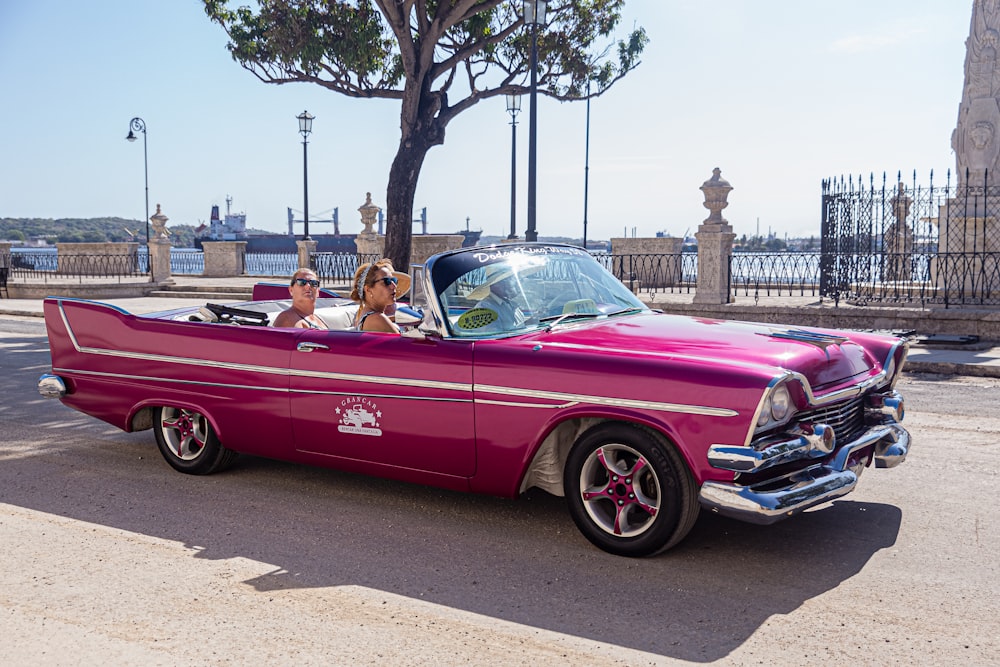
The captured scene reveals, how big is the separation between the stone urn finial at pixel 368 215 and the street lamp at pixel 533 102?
11.3m

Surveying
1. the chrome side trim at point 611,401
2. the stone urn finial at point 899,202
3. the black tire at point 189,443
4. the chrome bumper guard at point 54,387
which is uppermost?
the stone urn finial at point 899,202

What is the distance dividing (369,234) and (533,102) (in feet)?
39.8

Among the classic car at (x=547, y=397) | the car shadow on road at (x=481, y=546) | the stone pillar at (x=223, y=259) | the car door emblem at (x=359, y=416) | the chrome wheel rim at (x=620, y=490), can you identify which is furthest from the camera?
the stone pillar at (x=223, y=259)

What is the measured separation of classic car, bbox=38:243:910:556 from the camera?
12.8 feet

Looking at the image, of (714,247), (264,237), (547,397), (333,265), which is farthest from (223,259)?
(264,237)

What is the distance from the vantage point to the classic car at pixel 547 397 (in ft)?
12.8

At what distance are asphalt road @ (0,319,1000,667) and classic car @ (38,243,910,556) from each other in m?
0.28

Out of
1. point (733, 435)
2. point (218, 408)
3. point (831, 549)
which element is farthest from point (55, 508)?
point (831, 549)

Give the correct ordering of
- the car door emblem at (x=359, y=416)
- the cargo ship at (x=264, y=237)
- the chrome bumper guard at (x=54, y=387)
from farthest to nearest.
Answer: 1. the cargo ship at (x=264, y=237)
2. the chrome bumper guard at (x=54, y=387)
3. the car door emblem at (x=359, y=416)

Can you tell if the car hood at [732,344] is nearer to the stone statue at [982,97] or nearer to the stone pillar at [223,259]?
the stone statue at [982,97]

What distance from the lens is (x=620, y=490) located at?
413 centimetres

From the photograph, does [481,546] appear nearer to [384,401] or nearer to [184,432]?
[384,401]

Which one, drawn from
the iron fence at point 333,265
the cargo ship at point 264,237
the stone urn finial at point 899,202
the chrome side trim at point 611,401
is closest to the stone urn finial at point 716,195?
the stone urn finial at point 899,202

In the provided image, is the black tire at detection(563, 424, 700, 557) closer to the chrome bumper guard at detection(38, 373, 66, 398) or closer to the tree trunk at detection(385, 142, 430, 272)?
the chrome bumper guard at detection(38, 373, 66, 398)
